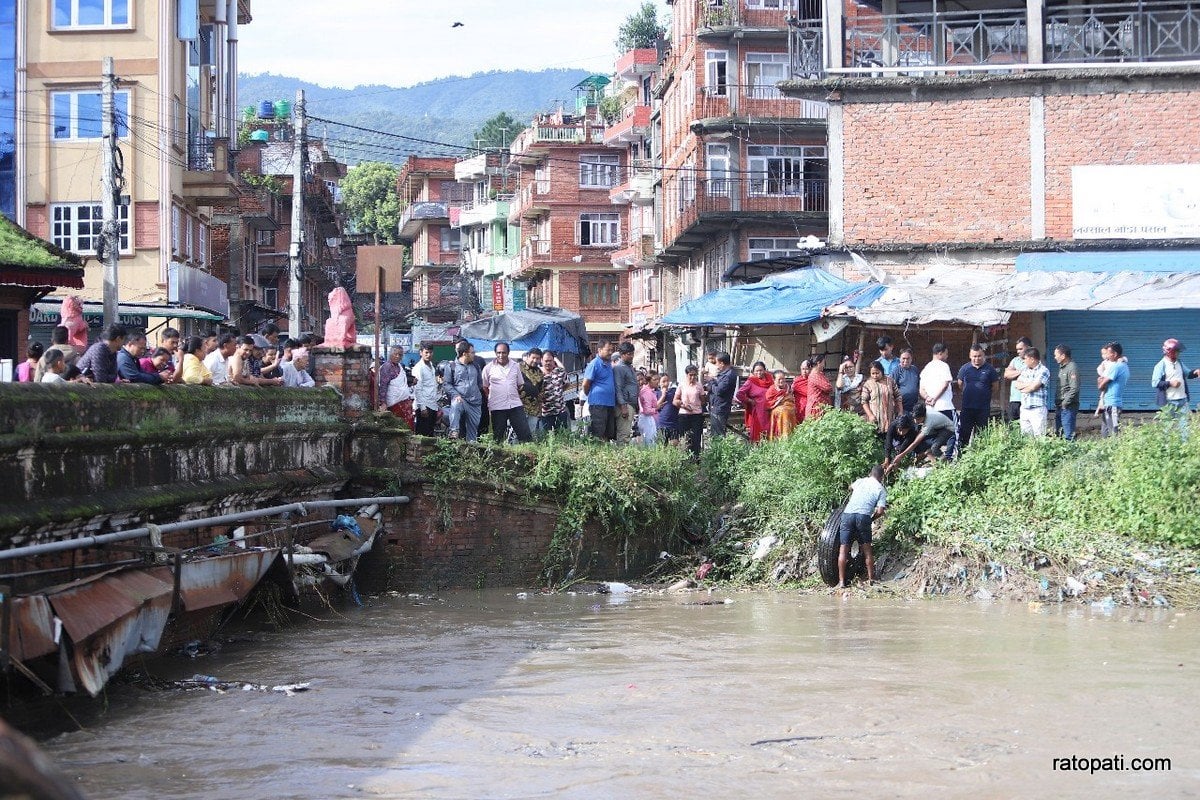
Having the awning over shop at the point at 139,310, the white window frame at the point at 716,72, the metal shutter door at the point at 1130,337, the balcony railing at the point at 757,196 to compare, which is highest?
the white window frame at the point at 716,72

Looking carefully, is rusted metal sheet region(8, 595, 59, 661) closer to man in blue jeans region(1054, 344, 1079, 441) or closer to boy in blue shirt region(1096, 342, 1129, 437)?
man in blue jeans region(1054, 344, 1079, 441)

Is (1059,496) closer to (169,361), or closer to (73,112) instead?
(169,361)

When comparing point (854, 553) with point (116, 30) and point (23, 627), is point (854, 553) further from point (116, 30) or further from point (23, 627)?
point (116, 30)

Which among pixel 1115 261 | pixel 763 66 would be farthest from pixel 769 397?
pixel 763 66

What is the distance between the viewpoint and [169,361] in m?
15.6

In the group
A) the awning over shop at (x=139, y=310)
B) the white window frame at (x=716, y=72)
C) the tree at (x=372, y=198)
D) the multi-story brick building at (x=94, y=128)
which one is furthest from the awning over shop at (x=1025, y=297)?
the tree at (x=372, y=198)

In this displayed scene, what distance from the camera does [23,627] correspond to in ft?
28.4

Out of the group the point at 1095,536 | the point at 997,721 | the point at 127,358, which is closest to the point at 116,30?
the point at 127,358

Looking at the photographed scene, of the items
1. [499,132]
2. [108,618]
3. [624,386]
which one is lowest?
[108,618]

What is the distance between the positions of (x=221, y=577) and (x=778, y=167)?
3417cm

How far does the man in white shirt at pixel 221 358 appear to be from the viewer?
15211 millimetres

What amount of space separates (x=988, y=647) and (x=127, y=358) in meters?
8.39

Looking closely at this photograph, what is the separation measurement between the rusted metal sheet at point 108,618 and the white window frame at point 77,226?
25453 mm

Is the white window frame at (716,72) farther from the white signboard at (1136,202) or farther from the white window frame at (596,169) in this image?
the white window frame at (596,169)
